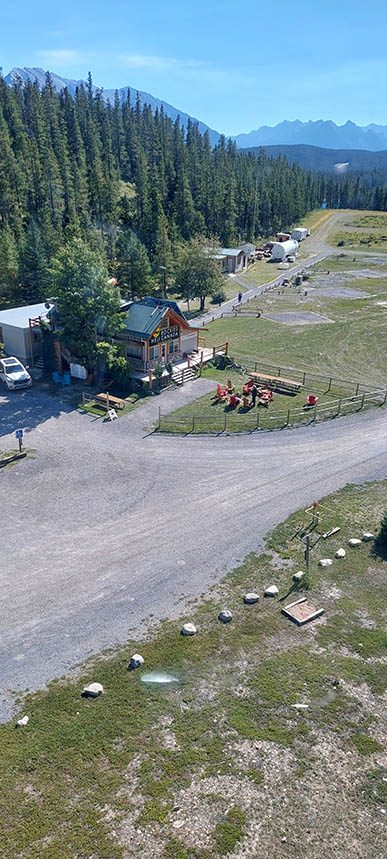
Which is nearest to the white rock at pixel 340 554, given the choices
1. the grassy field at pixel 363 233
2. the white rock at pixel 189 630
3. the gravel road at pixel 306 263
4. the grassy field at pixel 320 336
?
the white rock at pixel 189 630

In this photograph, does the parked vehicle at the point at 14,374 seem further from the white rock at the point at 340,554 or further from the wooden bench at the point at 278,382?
the white rock at the point at 340,554

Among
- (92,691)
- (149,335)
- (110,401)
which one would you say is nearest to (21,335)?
(149,335)

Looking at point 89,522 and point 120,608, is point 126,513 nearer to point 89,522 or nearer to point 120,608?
point 89,522

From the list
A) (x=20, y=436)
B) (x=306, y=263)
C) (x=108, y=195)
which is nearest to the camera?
(x=20, y=436)

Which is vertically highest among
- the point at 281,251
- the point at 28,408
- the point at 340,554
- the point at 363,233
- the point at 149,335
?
the point at 363,233

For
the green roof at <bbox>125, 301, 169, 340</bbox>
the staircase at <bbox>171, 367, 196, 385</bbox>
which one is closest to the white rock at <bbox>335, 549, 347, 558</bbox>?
the staircase at <bbox>171, 367, 196, 385</bbox>

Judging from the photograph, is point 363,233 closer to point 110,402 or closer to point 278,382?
point 278,382

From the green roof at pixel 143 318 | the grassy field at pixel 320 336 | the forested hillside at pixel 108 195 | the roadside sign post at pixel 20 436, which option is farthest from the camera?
the forested hillside at pixel 108 195
